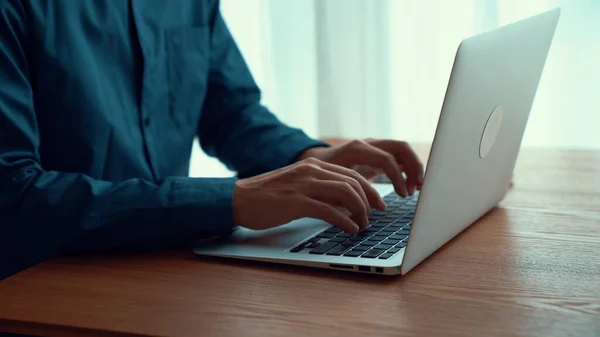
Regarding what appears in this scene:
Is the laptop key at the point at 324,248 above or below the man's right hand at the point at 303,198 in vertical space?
below

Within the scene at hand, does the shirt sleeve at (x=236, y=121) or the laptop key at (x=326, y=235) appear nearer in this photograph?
the laptop key at (x=326, y=235)

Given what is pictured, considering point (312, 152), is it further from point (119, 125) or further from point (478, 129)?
point (478, 129)

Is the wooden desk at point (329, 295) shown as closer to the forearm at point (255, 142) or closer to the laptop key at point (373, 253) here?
the laptop key at point (373, 253)

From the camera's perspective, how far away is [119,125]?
1.19 metres

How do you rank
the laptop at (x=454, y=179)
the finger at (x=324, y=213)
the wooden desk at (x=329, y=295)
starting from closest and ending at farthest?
the wooden desk at (x=329, y=295)
the laptop at (x=454, y=179)
the finger at (x=324, y=213)

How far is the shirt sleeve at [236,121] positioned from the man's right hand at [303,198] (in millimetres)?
361

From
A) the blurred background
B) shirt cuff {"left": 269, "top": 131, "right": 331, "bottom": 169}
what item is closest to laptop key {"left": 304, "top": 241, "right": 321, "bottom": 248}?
shirt cuff {"left": 269, "top": 131, "right": 331, "bottom": 169}

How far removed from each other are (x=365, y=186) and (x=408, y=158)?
0.68 ft

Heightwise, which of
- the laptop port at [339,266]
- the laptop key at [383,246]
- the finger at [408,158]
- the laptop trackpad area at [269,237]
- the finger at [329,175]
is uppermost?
the finger at [329,175]

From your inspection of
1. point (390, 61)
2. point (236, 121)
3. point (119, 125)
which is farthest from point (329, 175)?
point (390, 61)

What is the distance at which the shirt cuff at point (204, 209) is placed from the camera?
961 mm

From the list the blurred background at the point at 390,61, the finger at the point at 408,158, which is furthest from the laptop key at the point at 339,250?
the blurred background at the point at 390,61

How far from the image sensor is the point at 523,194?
3.98ft

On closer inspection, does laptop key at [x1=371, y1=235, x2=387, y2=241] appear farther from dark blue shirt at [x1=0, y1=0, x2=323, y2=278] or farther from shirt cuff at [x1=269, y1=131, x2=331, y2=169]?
shirt cuff at [x1=269, y1=131, x2=331, y2=169]
